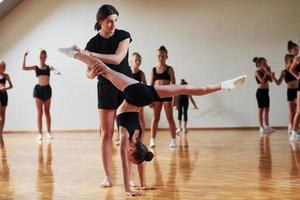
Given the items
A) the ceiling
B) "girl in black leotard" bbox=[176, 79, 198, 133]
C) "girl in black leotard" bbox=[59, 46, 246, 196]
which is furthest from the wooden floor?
the ceiling

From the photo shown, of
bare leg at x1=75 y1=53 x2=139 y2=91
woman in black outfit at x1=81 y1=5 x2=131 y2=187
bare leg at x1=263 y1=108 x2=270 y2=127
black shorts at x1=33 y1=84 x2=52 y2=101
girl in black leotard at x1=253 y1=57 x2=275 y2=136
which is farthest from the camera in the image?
bare leg at x1=263 y1=108 x2=270 y2=127

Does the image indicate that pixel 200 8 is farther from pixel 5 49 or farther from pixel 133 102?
pixel 133 102

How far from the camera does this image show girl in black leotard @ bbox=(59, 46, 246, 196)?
127 inches

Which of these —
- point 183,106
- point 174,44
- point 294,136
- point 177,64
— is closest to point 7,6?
point 174,44

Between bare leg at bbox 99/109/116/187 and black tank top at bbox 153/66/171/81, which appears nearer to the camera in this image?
bare leg at bbox 99/109/116/187

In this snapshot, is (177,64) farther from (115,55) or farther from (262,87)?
(115,55)

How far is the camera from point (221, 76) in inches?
379

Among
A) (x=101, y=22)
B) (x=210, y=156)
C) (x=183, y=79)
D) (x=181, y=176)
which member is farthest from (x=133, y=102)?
(x=183, y=79)

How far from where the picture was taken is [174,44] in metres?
9.73

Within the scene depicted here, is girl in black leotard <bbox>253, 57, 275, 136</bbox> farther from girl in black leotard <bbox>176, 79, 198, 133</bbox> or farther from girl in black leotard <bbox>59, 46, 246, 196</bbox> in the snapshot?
girl in black leotard <bbox>59, 46, 246, 196</bbox>

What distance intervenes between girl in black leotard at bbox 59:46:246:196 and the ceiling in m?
6.45

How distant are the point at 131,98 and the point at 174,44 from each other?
258 inches

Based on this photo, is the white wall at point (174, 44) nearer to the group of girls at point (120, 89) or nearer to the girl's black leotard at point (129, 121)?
the group of girls at point (120, 89)

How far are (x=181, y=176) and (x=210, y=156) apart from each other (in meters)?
1.39
